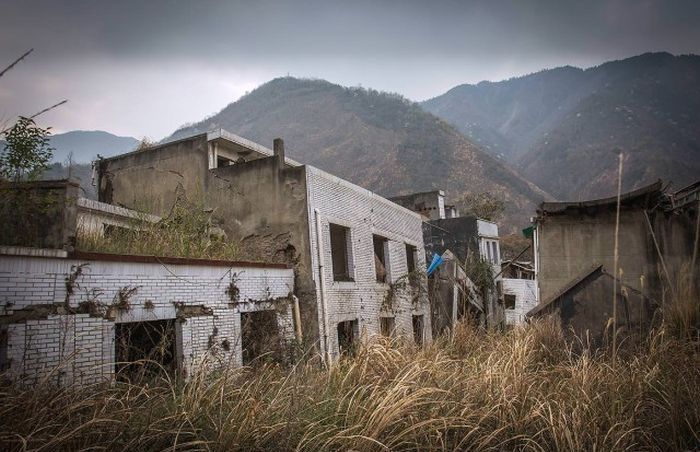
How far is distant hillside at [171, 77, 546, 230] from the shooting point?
191 ft

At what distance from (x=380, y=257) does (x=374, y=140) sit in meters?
56.2

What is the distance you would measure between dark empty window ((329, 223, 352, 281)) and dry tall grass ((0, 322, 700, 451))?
7.33 metres

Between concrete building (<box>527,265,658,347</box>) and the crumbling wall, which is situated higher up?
the crumbling wall

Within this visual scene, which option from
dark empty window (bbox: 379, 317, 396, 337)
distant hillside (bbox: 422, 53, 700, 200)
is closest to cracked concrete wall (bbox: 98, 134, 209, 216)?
dark empty window (bbox: 379, 317, 396, 337)

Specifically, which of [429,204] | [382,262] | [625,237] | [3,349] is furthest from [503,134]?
[3,349]

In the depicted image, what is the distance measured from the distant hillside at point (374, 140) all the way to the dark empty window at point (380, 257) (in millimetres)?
40102

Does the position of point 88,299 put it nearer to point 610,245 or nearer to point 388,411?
point 388,411

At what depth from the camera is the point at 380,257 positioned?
48.0ft

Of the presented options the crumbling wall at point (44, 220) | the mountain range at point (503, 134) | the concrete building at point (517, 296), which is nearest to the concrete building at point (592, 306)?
the crumbling wall at point (44, 220)

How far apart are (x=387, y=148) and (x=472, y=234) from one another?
41938mm

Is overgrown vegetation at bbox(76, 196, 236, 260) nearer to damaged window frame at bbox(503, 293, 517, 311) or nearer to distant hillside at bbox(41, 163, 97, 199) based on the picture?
distant hillside at bbox(41, 163, 97, 199)

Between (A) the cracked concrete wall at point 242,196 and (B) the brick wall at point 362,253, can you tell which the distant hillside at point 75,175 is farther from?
(B) the brick wall at point 362,253

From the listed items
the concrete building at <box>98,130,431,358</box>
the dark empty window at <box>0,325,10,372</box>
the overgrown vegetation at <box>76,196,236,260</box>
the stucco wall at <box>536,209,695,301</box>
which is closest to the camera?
the dark empty window at <box>0,325,10,372</box>

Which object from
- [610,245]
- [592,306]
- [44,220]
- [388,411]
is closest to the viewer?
[388,411]
